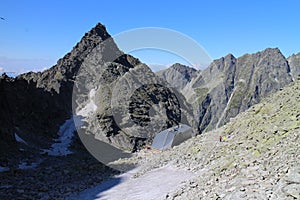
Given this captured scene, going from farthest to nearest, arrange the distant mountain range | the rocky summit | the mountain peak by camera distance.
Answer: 1. the mountain peak
2. the distant mountain range
3. the rocky summit

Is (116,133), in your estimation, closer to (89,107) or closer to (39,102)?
(39,102)

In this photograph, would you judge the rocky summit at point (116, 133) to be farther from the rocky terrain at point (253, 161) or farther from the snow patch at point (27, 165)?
the snow patch at point (27, 165)

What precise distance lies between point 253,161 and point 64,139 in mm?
54125

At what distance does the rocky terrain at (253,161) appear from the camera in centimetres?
1255

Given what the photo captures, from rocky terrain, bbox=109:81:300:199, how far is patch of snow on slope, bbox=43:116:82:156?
1119 inches

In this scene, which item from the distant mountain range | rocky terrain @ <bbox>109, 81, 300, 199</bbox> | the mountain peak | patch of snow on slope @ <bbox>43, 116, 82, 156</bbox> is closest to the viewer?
rocky terrain @ <bbox>109, 81, 300, 199</bbox>

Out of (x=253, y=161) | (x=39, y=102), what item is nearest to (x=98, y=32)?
(x=39, y=102)

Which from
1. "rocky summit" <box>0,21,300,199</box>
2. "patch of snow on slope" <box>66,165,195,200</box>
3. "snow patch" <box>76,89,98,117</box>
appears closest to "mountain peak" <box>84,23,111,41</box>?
"rocky summit" <box>0,21,300,199</box>

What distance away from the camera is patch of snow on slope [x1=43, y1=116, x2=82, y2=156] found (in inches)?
2066

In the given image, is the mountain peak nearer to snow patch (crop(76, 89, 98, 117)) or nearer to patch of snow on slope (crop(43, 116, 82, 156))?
snow patch (crop(76, 89, 98, 117))

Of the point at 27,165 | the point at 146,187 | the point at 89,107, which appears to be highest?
the point at 89,107

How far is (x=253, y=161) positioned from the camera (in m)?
16.3

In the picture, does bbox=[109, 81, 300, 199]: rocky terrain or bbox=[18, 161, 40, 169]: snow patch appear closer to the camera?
bbox=[109, 81, 300, 199]: rocky terrain

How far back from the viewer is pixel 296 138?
53.1 feet
